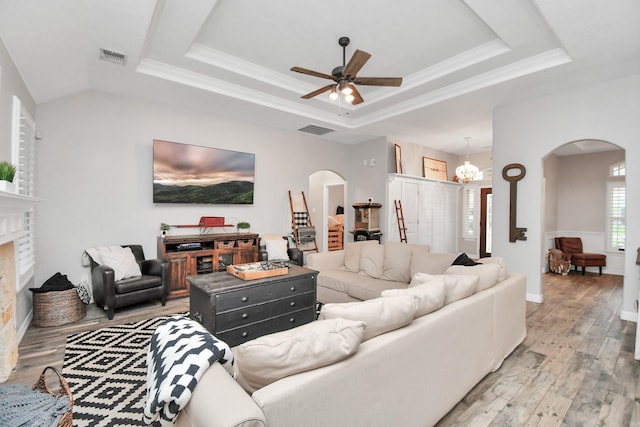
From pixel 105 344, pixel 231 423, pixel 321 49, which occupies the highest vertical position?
pixel 321 49

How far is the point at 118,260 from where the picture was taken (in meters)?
3.92

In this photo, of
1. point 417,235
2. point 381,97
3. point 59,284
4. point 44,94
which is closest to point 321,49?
point 381,97

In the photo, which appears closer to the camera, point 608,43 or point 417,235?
point 608,43

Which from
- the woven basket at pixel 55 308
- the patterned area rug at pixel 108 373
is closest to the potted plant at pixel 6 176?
the patterned area rug at pixel 108 373

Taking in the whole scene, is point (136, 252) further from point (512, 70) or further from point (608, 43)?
point (608, 43)

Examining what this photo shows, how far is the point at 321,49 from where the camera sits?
3777mm

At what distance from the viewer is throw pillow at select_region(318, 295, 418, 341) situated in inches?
61.9

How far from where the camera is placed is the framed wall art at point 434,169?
7.96 meters

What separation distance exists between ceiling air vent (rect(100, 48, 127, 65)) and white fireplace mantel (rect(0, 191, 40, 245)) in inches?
70.4

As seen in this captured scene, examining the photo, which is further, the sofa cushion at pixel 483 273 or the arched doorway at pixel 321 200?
the arched doorway at pixel 321 200

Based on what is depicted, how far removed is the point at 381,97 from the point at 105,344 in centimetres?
491

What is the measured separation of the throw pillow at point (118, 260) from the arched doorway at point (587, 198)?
761 cm

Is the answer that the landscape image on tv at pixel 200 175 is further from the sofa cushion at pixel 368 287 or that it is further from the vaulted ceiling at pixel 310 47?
the sofa cushion at pixel 368 287

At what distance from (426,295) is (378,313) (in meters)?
0.47
